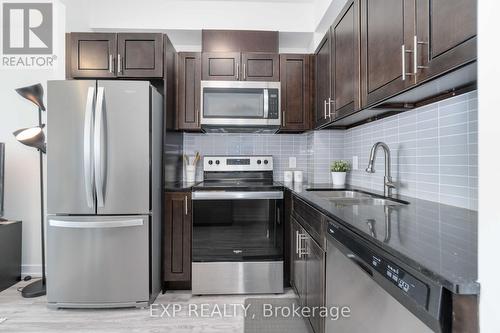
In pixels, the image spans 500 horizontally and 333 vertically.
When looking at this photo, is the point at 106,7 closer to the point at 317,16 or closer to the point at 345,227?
the point at 317,16

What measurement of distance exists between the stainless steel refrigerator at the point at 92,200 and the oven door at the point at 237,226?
0.50 m

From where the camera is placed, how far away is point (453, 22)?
92 centimetres

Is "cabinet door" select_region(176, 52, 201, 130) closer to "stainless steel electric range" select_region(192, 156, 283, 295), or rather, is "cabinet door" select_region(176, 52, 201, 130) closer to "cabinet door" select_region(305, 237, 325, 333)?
"stainless steel electric range" select_region(192, 156, 283, 295)

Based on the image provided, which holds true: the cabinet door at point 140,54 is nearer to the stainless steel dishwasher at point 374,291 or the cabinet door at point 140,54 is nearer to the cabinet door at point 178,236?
the cabinet door at point 178,236

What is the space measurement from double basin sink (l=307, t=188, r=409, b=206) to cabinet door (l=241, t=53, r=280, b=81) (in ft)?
3.88

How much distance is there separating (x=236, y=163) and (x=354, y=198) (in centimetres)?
128

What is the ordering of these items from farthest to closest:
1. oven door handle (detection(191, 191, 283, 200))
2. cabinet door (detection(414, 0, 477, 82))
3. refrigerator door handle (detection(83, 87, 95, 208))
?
oven door handle (detection(191, 191, 283, 200)) → refrigerator door handle (detection(83, 87, 95, 208)) → cabinet door (detection(414, 0, 477, 82))

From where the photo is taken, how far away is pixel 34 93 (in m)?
2.46

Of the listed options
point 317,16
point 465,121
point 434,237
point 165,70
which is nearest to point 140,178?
point 165,70

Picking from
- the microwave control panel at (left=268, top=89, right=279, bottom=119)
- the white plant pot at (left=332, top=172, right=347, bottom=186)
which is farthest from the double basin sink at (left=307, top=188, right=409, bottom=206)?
the microwave control panel at (left=268, top=89, right=279, bottom=119)

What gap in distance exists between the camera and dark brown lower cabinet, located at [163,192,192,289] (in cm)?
241

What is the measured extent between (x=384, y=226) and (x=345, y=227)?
0.51 ft

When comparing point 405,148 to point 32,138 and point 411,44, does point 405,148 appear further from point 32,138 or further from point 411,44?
point 32,138
